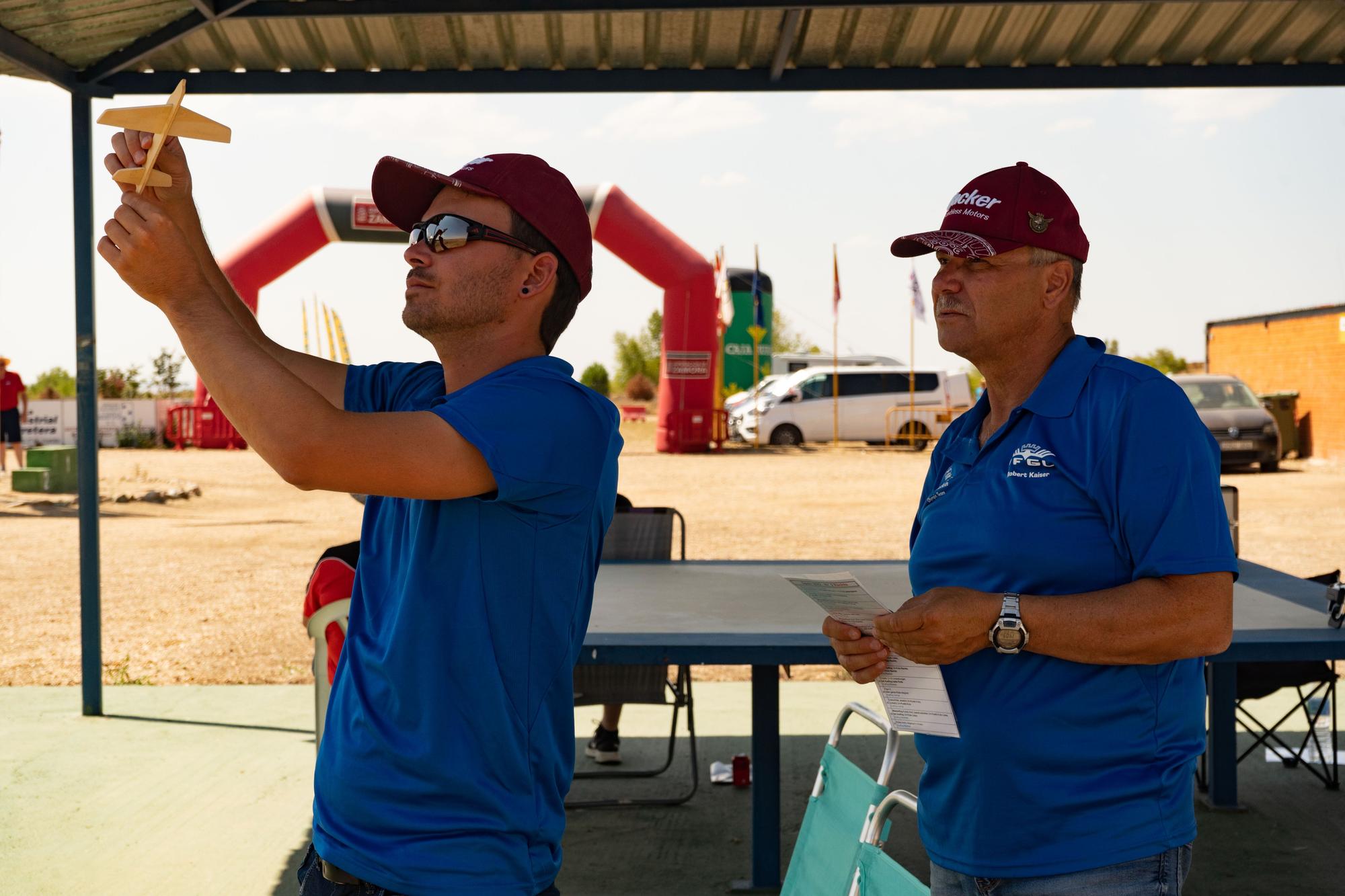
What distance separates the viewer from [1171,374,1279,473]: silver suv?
19781 mm

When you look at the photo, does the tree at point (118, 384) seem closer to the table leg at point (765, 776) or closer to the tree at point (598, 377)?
the tree at point (598, 377)

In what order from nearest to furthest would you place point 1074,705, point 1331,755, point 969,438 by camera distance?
point 1074,705 → point 969,438 → point 1331,755

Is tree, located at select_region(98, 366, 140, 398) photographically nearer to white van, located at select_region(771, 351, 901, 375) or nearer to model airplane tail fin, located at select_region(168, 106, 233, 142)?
white van, located at select_region(771, 351, 901, 375)

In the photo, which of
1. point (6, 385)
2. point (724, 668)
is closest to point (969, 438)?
point (724, 668)

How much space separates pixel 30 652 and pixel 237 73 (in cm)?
421

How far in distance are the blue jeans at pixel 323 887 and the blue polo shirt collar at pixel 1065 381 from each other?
0.94m

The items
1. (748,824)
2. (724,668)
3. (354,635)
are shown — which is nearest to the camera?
(354,635)

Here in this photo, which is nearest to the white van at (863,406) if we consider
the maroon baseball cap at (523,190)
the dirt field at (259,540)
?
the dirt field at (259,540)

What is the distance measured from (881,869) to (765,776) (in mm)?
1897

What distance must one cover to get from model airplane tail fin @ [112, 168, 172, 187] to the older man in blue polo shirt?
1092mm

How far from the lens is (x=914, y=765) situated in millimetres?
5219

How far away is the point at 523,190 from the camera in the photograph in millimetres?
1615

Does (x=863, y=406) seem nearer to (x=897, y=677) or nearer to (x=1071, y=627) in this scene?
(x=897, y=677)

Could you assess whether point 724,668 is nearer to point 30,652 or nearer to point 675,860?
point 675,860
